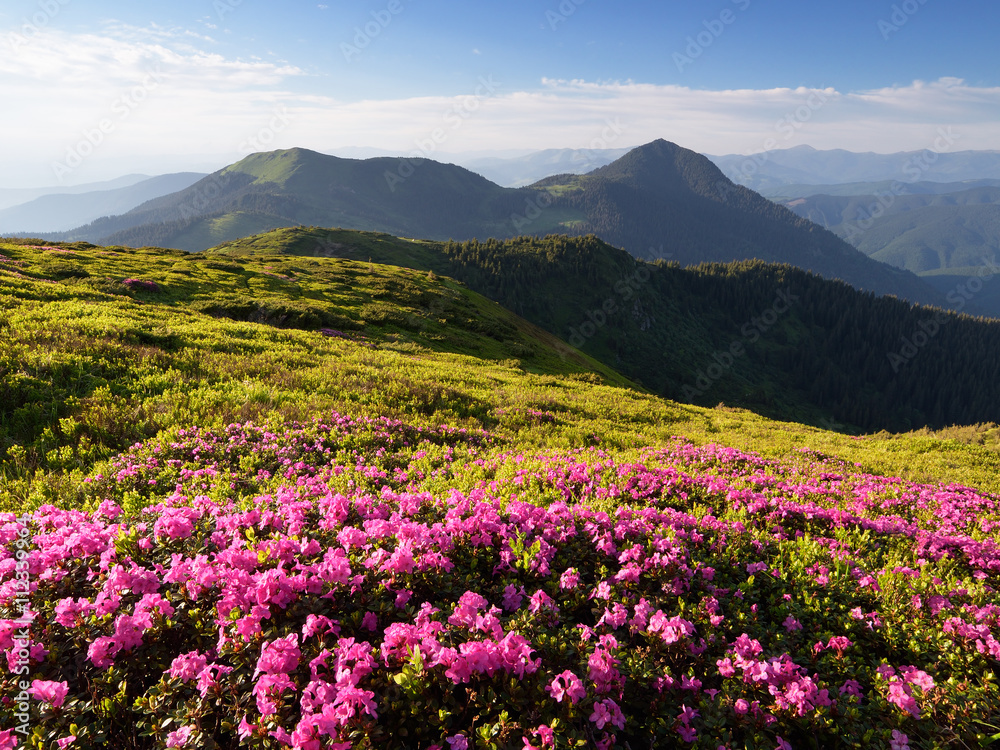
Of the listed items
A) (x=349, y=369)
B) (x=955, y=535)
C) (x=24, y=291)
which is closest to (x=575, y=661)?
(x=955, y=535)

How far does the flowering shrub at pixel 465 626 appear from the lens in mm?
3225

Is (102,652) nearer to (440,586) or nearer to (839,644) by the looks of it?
(440,586)

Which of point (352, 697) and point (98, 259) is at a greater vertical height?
point (98, 259)

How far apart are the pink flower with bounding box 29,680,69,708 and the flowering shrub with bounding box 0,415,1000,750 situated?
0.04 feet

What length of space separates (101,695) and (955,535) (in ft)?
37.3

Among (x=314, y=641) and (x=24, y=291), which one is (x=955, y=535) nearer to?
(x=314, y=641)

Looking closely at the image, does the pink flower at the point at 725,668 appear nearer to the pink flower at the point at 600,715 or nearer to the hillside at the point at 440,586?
the hillside at the point at 440,586

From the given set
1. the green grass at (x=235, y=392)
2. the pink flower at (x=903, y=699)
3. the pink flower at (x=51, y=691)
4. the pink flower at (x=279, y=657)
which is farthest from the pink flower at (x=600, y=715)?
the green grass at (x=235, y=392)

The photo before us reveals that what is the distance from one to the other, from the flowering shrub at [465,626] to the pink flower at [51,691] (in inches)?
0.5

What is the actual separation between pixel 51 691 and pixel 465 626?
280cm

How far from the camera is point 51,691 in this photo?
3.03 m

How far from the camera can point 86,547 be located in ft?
14.4

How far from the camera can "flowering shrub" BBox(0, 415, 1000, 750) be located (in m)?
3.22

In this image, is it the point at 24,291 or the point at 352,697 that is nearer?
the point at 352,697
